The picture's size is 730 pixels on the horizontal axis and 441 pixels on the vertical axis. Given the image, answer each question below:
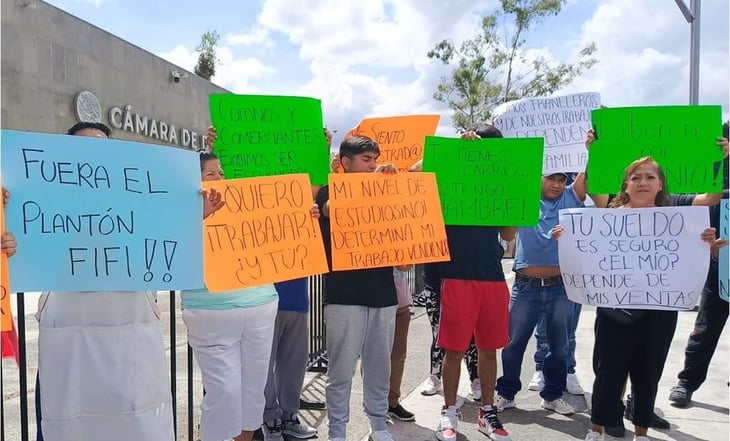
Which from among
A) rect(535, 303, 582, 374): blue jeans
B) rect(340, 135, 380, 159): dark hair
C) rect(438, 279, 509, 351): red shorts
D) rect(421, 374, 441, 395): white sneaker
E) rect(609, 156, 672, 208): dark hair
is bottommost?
rect(421, 374, 441, 395): white sneaker

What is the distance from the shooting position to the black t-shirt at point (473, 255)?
3588 millimetres

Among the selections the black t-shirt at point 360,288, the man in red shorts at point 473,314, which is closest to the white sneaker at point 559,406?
the man in red shorts at point 473,314

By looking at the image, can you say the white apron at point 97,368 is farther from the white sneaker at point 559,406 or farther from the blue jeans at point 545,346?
the blue jeans at point 545,346

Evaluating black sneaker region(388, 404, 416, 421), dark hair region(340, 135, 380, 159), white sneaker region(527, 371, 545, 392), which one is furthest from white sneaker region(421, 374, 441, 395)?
dark hair region(340, 135, 380, 159)

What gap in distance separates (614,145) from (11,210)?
10.5ft

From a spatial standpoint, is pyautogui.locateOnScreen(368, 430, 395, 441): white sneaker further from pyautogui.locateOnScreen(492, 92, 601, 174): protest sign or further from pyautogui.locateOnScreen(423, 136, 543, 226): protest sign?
pyautogui.locateOnScreen(492, 92, 601, 174): protest sign

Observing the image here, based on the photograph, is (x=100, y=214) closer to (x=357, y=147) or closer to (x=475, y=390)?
(x=357, y=147)

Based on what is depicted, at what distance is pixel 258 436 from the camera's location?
11.9 feet

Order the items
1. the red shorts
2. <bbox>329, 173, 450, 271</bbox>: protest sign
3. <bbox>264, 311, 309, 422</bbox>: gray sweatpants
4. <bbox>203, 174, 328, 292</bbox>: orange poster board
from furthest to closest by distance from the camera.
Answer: the red shorts
<bbox>264, 311, 309, 422</bbox>: gray sweatpants
<bbox>329, 173, 450, 271</bbox>: protest sign
<bbox>203, 174, 328, 292</bbox>: orange poster board

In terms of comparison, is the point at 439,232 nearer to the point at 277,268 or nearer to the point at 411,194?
the point at 411,194

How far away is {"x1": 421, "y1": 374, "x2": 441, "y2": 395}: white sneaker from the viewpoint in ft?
14.6

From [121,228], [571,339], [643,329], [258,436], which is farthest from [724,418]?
[121,228]

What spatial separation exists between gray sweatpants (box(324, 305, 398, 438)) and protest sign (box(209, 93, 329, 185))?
857 millimetres

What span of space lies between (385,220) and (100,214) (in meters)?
1.61
